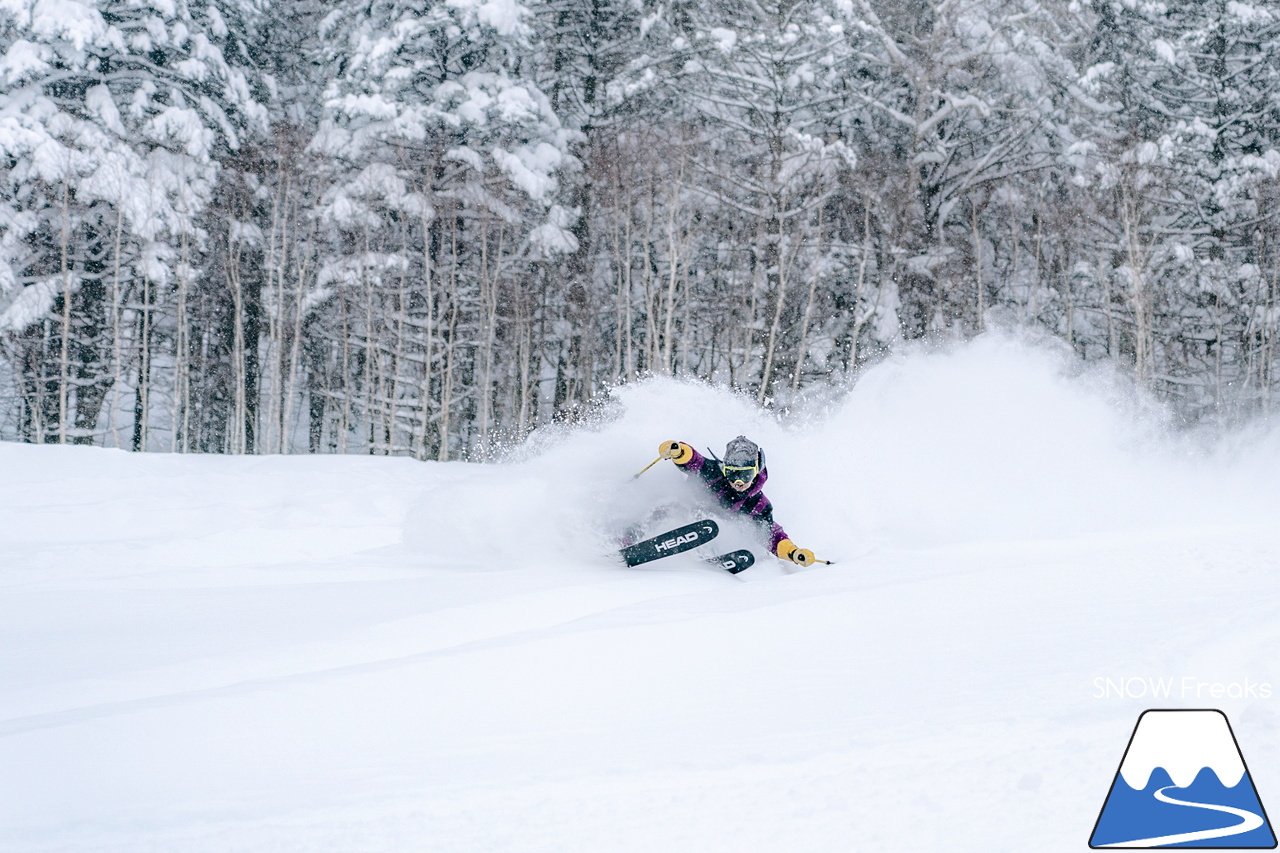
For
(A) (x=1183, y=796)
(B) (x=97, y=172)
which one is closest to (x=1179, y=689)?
(A) (x=1183, y=796)

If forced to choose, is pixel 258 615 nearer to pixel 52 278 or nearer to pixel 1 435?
pixel 52 278

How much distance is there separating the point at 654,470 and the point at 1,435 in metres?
20.6

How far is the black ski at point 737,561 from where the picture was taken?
660cm

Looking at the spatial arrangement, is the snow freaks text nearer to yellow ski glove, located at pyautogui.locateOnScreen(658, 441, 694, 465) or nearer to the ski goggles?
the ski goggles

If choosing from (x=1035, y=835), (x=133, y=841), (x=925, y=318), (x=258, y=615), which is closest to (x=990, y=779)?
(x=1035, y=835)

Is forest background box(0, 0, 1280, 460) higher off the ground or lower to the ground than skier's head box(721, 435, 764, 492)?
higher

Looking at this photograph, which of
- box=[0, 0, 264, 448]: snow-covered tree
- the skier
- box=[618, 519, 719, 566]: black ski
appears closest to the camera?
box=[618, 519, 719, 566]: black ski

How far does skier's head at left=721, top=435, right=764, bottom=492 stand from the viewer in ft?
22.6

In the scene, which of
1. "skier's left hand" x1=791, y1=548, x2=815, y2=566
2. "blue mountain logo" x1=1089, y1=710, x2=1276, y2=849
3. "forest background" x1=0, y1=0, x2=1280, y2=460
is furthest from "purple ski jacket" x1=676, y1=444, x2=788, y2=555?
"forest background" x1=0, y1=0, x2=1280, y2=460

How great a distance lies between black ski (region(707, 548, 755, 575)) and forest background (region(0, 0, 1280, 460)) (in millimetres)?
11170

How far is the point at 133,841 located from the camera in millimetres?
2355

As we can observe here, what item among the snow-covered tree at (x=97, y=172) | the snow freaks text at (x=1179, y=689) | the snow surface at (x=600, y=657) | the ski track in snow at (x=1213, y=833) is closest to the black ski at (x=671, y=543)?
the snow surface at (x=600, y=657)

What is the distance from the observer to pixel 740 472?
22.7 ft

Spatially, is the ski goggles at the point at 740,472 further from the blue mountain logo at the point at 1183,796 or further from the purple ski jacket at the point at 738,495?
the blue mountain logo at the point at 1183,796
